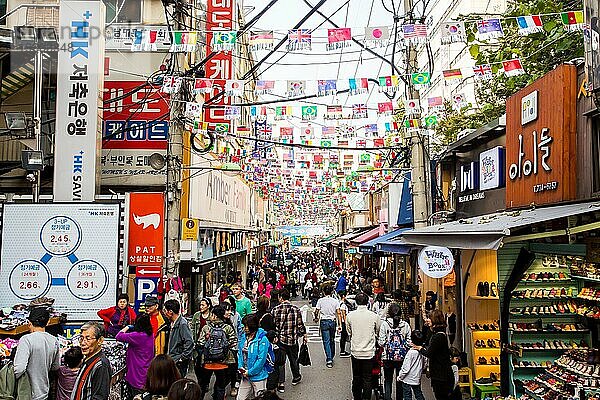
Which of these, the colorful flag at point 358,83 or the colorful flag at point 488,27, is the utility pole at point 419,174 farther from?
the colorful flag at point 488,27

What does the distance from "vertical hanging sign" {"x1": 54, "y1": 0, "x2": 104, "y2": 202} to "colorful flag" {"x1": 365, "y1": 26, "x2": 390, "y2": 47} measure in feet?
22.1

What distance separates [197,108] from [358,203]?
24.2 metres

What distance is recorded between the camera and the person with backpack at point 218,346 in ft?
31.2

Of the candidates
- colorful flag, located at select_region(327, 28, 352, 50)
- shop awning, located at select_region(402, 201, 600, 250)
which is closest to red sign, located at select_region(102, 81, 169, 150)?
colorful flag, located at select_region(327, 28, 352, 50)

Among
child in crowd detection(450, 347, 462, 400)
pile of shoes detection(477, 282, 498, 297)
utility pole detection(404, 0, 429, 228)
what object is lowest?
child in crowd detection(450, 347, 462, 400)

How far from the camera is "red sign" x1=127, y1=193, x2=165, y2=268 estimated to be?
46.0ft

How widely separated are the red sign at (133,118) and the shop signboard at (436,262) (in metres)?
7.86

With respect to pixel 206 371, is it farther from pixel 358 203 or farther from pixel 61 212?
pixel 358 203

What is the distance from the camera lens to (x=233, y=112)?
15.2 metres

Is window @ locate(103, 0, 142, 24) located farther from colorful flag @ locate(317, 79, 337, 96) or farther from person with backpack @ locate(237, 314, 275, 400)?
person with backpack @ locate(237, 314, 275, 400)

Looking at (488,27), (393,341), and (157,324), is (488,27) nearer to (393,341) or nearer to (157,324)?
(393,341)

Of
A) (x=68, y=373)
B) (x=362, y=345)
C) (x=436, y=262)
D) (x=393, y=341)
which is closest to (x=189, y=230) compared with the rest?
(x=362, y=345)

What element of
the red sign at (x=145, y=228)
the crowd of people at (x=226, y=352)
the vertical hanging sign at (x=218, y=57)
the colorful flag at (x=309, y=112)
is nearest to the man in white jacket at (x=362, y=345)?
the crowd of people at (x=226, y=352)

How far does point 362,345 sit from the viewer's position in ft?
33.5
